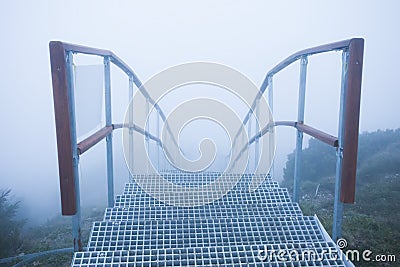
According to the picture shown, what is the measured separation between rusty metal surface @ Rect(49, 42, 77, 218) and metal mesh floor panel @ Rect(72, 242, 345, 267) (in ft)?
0.88

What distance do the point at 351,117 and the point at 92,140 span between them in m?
1.23

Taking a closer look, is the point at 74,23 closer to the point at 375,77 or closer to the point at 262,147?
the point at 375,77

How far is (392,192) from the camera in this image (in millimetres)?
4891

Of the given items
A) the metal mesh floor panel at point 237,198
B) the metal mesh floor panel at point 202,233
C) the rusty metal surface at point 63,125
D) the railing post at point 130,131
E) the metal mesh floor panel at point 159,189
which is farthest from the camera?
the railing post at point 130,131

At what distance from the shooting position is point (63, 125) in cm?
142

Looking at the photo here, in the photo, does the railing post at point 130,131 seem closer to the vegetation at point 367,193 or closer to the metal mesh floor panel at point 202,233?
the metal mesh floor panel at point 202,233

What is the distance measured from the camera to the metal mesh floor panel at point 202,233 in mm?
1924

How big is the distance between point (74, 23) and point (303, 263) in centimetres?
2637

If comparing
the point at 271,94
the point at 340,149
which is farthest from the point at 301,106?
the point at 271,94

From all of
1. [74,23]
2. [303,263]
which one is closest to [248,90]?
[303,263]

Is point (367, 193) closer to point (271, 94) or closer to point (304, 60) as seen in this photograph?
point (271, 94)

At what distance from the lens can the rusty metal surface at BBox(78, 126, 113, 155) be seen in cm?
162

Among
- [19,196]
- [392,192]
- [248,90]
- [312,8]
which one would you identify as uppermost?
[312,8]

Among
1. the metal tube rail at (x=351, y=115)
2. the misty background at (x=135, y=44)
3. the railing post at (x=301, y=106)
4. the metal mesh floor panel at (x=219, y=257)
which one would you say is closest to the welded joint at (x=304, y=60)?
the railing post at (x=301, y=106)
